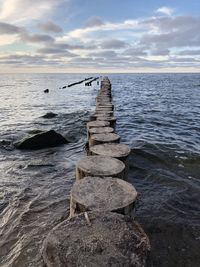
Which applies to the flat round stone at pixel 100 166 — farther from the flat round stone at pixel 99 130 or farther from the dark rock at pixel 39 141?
the dark rock at pixel 39 141

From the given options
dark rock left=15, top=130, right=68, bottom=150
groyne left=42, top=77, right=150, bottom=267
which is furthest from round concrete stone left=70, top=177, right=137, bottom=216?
dark rock left=15, top=130, right=68, bottom=150

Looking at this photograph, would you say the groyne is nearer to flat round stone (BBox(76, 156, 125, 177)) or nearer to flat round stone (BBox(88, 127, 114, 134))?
flat round stone (BBox(76, 156, 125, 177))

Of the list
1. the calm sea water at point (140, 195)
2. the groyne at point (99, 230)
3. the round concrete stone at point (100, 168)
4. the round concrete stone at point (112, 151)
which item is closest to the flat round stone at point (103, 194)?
the groyne at point (99, 230)

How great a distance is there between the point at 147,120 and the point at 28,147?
29.3 ft

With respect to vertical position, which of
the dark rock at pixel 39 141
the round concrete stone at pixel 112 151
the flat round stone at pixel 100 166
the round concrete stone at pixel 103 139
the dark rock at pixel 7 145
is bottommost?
the dark rock at pixel 7 145

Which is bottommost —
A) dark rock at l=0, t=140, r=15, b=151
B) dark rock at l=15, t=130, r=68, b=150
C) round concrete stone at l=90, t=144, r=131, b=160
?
dark rock at l=0, t=140, r=15, b=151

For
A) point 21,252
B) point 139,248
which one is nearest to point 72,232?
point 139,248

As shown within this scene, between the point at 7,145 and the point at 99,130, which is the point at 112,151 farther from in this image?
the point at 7,145

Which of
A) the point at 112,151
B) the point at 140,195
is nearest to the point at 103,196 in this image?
the point at 112,151

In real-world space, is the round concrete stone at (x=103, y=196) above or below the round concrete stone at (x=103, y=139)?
above

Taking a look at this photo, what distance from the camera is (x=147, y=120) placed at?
17.2 m

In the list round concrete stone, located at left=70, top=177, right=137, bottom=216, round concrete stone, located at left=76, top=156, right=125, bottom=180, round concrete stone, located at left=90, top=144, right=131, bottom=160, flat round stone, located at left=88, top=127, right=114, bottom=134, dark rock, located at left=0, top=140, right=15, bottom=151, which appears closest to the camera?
round concrete stone, located at left=70, top=177, right=137, bottom=216

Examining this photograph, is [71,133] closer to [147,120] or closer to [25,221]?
[147,120]

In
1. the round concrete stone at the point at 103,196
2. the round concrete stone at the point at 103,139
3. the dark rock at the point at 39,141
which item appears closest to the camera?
the round concrete stone at the point at 103,196
